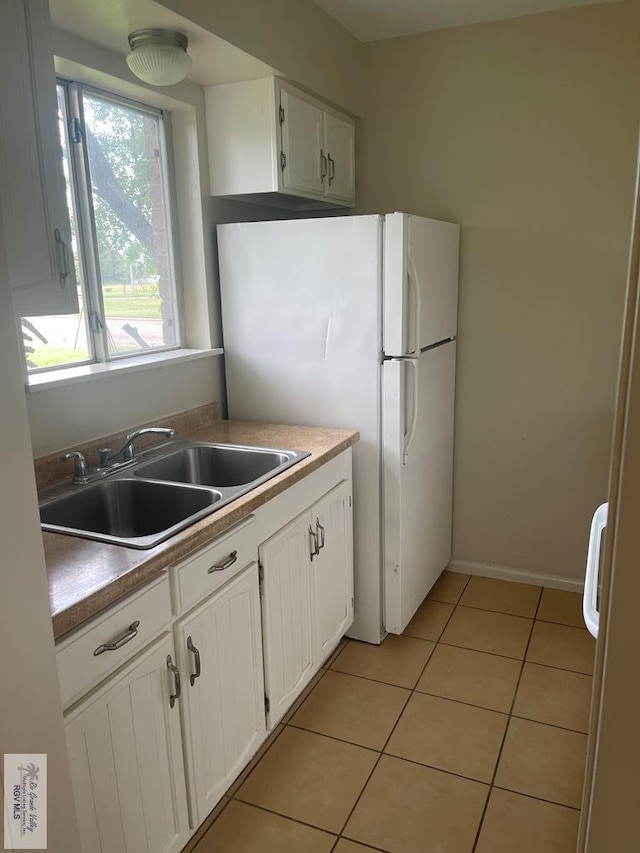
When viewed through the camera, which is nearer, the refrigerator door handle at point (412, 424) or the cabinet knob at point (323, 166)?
the refrigerator door handle at point (412, 424)

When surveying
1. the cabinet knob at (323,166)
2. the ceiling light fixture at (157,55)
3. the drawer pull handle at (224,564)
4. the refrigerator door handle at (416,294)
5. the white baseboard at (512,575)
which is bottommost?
the white baseboard at (512,575)

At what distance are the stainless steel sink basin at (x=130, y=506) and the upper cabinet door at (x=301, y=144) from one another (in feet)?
4.26

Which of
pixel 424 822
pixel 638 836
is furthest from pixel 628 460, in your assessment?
pixel 424 822

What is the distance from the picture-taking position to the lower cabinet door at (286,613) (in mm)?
2035

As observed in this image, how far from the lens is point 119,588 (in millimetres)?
1375

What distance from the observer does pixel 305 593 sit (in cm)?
226

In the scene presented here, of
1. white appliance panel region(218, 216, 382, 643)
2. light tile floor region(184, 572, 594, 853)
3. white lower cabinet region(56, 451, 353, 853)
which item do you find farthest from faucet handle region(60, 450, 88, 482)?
light tile floor region(184, 572, 594, 853)

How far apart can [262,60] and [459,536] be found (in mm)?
2316

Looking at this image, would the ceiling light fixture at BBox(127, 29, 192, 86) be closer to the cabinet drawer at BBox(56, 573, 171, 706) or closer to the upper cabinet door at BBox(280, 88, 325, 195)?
the upper cabinet door at BBox(280, 88, 325, 195)

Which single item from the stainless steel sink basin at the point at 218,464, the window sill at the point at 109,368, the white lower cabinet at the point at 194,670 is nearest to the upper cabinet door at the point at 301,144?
the window sill at the point at 109,368

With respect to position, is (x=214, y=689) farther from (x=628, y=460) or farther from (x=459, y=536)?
(x=459, y=536)

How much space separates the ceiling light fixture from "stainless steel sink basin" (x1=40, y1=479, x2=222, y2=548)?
126 cm

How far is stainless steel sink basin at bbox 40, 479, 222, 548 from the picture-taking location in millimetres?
1939

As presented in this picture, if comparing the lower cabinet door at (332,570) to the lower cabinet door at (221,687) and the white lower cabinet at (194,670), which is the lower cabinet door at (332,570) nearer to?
the white lower cabinet at (194,670)
